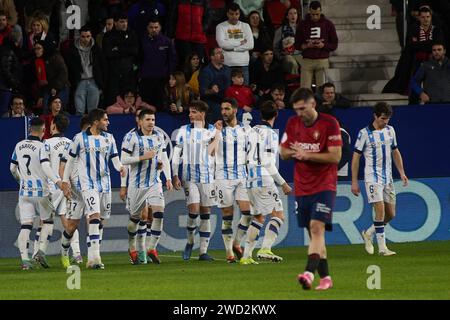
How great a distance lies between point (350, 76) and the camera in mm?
28672

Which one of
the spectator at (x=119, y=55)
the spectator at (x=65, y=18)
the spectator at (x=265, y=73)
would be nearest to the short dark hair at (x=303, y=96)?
the spectator at (x=119, y=55)

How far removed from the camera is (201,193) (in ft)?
73.0

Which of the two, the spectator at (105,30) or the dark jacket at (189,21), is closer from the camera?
the spectator at (105,30)

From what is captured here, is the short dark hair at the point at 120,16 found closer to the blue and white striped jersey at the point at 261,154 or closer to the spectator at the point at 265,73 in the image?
the spectator at the point at 265,73

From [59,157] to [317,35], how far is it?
6775 mm

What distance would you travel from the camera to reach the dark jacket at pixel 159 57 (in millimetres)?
26469

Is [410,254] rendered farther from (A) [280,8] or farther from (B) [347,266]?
(A) [280,8]

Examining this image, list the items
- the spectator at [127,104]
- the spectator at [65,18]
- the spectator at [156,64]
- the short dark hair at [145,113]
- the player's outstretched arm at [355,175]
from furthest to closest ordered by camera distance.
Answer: the spectator at [65,18] → the spectator at [156,64] → the spectator at [127,104] → the player's outstretched arm at [355,175] → the short dark hair at [145,113]

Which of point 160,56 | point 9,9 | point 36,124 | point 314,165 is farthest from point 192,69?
point 314,165

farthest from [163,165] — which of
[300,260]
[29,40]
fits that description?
[29,40]

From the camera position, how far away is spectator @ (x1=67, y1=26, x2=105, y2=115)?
86.2ft

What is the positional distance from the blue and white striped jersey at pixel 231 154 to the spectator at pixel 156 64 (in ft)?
16.4

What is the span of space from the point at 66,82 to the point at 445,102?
7245mm

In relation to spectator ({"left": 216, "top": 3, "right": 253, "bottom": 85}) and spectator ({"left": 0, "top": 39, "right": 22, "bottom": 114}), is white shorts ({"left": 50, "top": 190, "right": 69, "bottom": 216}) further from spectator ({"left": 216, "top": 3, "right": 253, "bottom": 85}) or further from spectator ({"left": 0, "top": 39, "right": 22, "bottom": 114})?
spectator ({"left": 216, "top": 3, "right": 253, "bottom": 85})
